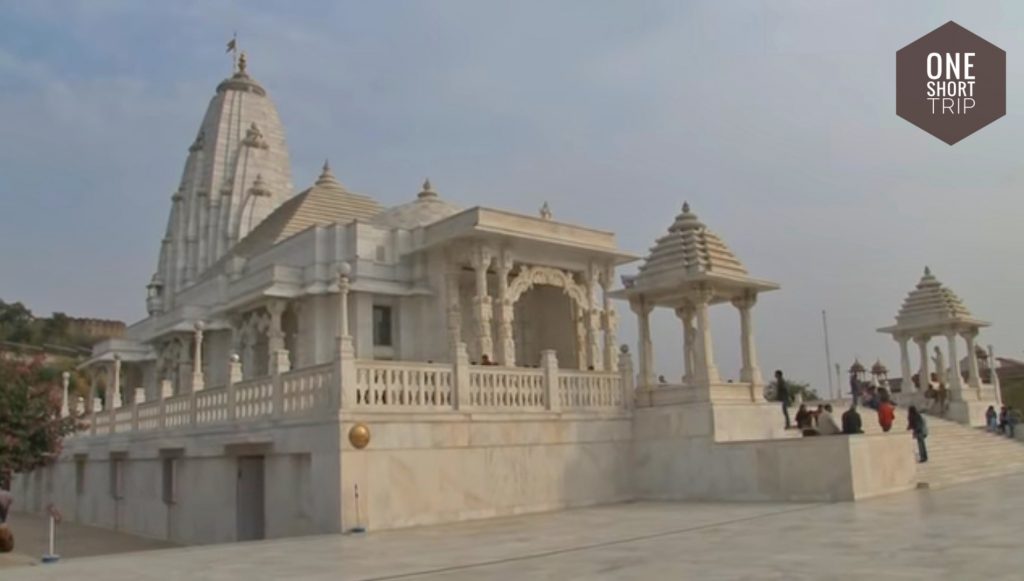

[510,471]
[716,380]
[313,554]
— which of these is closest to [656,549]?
[313,554]

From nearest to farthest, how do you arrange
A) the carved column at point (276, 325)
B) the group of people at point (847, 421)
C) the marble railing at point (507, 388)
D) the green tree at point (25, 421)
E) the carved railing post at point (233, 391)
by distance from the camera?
the marble railing at point (507, 388) < the carved railing post at point (233, 391) < the group of people at point (847, 421) < the green tree at point (25, 421) < the carved column at point (276, 325)

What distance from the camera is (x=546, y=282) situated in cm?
2136

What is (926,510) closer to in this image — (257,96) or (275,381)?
(275,381)

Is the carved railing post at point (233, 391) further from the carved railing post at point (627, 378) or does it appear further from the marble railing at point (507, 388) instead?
the carved railing post at point (627, 378)

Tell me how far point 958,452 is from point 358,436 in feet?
44.1

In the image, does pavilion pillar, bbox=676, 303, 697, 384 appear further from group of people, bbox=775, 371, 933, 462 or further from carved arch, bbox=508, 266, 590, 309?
carved arch, bbox=508, 266, 590, 309

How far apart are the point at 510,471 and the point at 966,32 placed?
37.9 feet

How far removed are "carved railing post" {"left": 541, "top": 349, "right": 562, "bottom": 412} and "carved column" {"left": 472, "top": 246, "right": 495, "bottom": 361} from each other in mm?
3659

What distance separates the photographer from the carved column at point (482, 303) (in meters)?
19.5

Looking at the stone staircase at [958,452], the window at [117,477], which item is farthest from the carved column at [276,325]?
the stone staircase at [958,452]

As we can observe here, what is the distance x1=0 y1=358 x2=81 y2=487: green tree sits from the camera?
642 inches

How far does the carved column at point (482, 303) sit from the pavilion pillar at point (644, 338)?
11.1ft

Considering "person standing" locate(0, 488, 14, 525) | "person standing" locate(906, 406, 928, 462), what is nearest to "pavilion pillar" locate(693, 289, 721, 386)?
"person standing" locate(906, 406, 928, 462)

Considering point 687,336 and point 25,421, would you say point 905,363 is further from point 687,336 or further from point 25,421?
point 25,421
